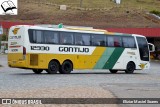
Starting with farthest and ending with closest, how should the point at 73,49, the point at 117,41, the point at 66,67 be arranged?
the point at 117,41 < the point at 73,49 < the point at 66,67

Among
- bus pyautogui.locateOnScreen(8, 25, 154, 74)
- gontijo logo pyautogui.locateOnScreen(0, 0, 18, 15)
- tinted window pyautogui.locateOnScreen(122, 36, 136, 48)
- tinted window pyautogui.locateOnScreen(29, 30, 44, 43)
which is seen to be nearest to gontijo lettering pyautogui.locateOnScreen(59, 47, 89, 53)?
bus pyautogui.locateOnScreen(8, 25, 154, 74)

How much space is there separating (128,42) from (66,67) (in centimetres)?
618

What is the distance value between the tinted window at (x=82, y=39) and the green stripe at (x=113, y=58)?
227cm

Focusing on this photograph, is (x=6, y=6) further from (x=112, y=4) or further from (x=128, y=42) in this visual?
(x=128, y=42)

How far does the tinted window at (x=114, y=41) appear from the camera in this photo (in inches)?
1348

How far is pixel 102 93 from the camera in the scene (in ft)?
57.4

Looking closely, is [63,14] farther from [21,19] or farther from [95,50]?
[95,50]

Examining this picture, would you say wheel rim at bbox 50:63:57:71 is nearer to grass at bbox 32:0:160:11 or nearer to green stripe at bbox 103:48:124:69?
green stripe at bbox 103:48:124:69

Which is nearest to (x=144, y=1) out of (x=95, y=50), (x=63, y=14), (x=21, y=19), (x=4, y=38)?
(x=63, y=14)

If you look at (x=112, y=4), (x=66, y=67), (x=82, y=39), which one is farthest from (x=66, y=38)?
(x=112, y=4)

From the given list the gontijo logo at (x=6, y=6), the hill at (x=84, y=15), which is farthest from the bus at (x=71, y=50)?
the hill at (x=84, y=15)

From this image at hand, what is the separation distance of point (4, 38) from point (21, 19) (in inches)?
511

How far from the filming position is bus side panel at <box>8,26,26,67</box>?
2950 cm

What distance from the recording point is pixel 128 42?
3569 cm
